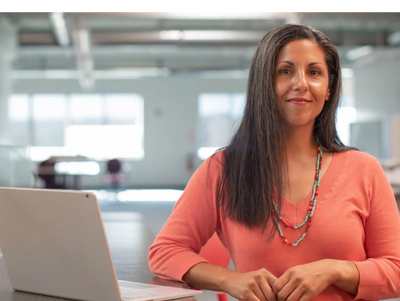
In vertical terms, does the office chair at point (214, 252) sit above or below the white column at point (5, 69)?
below

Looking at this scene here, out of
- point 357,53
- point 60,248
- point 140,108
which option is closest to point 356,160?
point 60,248

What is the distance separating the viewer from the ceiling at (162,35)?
339 inches

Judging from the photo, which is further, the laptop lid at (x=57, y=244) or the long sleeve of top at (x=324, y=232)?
the long sleeve of top at (x=324, y=232)

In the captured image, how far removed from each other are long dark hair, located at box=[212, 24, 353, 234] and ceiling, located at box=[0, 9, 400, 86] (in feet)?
21.3

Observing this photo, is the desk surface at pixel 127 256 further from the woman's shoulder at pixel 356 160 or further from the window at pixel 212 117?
the window at pixel 212 117

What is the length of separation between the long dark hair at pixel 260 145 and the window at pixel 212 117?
46.4ft

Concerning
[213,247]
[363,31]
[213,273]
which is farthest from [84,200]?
[363,31]

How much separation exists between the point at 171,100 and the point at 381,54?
622 cm

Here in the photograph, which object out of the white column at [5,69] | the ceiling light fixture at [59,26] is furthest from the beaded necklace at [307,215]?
the white column at [5,69]

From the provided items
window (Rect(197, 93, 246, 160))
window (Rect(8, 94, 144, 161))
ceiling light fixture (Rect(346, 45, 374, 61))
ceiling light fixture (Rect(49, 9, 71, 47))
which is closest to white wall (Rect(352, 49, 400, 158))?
ceiling light fixture (Rect(346, 45, 374, 61))

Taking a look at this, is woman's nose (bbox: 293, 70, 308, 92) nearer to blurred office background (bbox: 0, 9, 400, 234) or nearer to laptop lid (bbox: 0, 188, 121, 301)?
laptop lid (bbox: 0, 188, 121, 301)

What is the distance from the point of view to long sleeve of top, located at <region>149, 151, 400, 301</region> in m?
1.35

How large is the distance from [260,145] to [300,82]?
0.67 feet

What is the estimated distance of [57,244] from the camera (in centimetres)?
116
